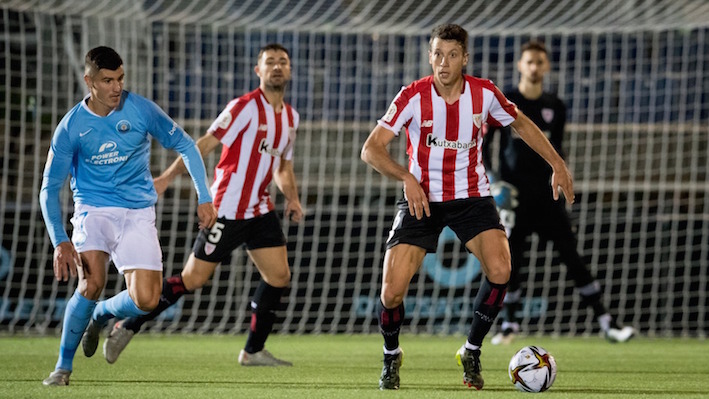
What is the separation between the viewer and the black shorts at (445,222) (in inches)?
199

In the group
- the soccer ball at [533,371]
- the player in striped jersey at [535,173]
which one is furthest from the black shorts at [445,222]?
the player in striped jersey at [535,173]

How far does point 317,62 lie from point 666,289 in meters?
4.42

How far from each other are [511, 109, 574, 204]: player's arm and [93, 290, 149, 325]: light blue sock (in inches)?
81.2

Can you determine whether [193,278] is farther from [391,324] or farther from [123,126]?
[391,324]

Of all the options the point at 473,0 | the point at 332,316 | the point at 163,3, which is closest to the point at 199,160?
the point at 332,316

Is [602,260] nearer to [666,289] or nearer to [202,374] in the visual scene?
[666,289]

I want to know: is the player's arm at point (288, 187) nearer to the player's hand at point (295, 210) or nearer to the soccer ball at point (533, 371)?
the player's hand at point (295, 210)

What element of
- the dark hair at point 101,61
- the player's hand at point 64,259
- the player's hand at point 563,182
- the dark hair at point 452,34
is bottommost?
the player's hand at point 64,259

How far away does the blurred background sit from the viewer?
919 centimetres

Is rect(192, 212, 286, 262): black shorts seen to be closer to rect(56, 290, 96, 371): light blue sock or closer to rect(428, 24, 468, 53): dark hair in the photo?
rect(56, 290, 96, 371): light blue sock

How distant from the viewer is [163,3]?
36.0 ft

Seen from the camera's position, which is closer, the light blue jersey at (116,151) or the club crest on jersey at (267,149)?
the light blue jersey at (116,151)

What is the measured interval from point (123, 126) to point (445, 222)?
1578mm

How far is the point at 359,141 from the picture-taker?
11039 mm
